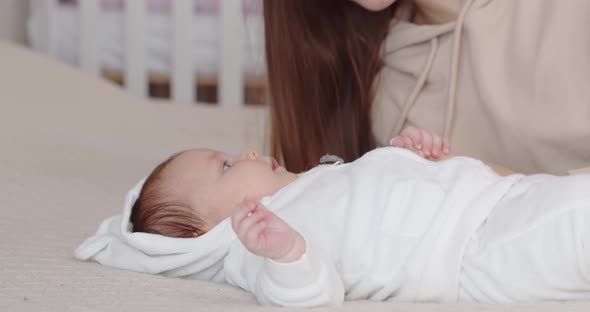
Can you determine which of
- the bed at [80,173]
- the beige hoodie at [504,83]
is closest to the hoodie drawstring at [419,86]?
the beige hoodie at [504,83]

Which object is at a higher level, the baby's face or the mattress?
the baby's face

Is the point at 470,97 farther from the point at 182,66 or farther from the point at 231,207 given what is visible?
the point at 182,66

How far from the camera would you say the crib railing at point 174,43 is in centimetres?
277

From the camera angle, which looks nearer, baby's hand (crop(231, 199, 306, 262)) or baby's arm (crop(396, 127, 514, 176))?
baby's hand (crop(231, 199, 306, 262))

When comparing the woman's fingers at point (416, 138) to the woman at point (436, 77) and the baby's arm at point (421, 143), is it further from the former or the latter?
the woman at point (436, 77)

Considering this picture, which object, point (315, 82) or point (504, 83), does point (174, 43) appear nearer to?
point (315, 82)

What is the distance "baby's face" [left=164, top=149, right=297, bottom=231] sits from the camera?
106 centimetres

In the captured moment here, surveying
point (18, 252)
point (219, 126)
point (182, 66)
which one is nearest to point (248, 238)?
point (18, 252)

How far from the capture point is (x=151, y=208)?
1.08 metres

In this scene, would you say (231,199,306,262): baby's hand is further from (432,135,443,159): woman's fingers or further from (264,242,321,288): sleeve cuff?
(432,135,443,159): woman's fingers

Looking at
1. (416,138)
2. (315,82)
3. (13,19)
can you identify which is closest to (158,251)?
(416,138)

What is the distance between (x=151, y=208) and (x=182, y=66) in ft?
5.77

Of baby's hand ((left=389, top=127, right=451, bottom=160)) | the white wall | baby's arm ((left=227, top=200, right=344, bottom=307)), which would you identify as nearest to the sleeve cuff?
baby's arm ((left=227, top=200, right=344, bottom=307))

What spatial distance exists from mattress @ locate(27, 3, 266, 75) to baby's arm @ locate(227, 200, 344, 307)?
6.45 ft
